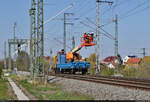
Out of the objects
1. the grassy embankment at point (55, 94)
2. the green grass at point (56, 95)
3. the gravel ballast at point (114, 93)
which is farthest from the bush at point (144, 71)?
the green grass at point (56, 95)

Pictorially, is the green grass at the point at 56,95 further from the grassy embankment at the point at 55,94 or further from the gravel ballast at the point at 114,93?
the gravel ballast at the point at 114,93

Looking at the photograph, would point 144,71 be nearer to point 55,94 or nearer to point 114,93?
point 114,93

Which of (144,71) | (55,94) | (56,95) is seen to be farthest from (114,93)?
(144,71)

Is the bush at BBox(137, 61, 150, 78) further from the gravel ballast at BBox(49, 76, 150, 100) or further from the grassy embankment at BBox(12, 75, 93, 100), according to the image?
the gravel ballast at BBox(49, 76, 150, 100)

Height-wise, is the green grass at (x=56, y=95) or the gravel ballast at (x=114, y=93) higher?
the gravel ballast at (x=114, y=93)

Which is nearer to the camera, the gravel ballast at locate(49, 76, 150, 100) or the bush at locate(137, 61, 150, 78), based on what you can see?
the gravel ballast at locate(49, 76, 150, 100)

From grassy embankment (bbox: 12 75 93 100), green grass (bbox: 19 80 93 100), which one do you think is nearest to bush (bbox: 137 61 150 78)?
grassy embankment (bbox: 12 75 93 100)

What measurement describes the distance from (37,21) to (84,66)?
13626 millimetres

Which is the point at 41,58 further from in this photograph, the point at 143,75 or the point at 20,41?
the point at 20,41

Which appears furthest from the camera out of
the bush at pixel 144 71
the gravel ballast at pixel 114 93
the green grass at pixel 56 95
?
the bush at pixel 144 71

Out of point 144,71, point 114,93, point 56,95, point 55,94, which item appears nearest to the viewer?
point 114,93

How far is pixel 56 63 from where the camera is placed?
44969 mm

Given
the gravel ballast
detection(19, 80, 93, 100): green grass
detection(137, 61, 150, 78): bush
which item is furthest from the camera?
detection(137, 61, 150, 78): bush

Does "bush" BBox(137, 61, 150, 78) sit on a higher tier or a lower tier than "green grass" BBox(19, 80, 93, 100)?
higher
